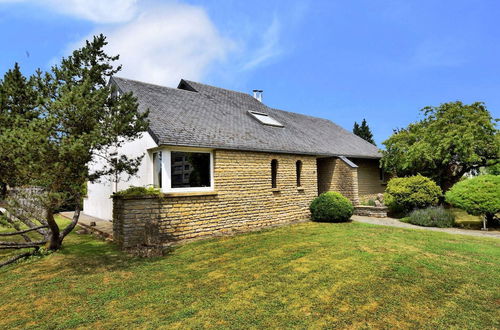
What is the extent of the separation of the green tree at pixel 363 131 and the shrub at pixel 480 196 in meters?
30.2

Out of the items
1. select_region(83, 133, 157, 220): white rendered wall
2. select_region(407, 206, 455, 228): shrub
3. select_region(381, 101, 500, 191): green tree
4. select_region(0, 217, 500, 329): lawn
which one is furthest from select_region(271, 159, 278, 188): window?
select_region(381, 101, 500, 191): green tree

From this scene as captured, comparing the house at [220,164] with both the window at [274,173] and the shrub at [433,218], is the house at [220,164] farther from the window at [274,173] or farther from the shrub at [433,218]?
the shrub at [433,218]

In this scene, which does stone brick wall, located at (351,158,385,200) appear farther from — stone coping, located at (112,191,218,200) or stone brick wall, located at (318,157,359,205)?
stone coping, located at (112,191,218,200)

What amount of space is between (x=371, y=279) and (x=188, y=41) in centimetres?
1035

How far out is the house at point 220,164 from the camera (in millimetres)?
9516

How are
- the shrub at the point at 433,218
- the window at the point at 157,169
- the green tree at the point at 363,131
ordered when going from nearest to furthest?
the window at the point at 157,169 < the shrub at the point at 433,218 < the green tree at the point at 363,131

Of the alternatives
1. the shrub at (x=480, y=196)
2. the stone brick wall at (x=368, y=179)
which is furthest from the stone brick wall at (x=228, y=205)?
the shrub at (x=480, y=196)

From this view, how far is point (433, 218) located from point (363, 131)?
30.8m

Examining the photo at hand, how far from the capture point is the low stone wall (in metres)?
14.6

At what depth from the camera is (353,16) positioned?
998cm

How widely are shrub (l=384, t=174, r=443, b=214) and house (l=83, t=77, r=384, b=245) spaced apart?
7.09ft

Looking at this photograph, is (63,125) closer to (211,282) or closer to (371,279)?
(211,282)

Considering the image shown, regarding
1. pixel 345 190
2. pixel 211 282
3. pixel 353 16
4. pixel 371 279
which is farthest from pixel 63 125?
pixel 345 190

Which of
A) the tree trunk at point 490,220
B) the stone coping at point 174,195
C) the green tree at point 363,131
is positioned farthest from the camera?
the green tree at point 363,131
